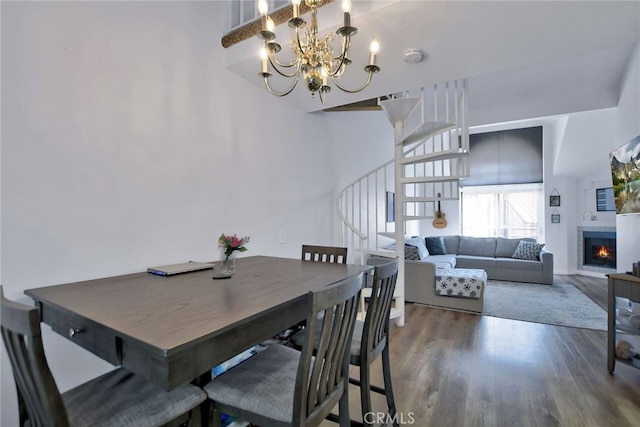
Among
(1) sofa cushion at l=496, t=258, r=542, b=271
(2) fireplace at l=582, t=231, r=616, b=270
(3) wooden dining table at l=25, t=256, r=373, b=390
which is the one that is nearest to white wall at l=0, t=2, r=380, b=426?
(3) wooden dining table at l=25, t=256, r=373, b=390

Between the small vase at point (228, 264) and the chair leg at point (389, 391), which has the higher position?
the small vase at point (228, 264)

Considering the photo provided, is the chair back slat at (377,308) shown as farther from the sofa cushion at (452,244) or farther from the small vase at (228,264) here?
the sofa cushion at (452,244)

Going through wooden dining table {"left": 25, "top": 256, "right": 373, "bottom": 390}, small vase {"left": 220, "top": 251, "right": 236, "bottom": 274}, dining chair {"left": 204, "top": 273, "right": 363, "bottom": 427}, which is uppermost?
small vase {"left": 220, "top": 251, "right": 236, "bottom": 274}

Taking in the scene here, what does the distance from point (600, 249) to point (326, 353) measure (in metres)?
7.21

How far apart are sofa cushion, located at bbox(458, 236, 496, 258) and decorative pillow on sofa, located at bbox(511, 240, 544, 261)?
47 centimetres

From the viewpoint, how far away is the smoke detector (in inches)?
79.8

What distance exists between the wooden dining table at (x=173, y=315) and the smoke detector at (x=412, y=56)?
1.58 m

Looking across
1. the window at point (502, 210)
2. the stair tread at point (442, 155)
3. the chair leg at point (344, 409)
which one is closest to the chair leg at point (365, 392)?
the chair leg at point (344, 409)

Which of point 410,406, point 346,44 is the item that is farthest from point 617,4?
point 410,406

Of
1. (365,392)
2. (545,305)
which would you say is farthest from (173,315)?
(545,305)

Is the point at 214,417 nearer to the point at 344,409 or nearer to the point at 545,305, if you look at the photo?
the point at 344,409

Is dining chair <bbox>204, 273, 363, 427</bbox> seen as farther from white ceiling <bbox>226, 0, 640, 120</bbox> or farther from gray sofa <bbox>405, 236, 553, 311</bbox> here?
gray sofa <bbox>405, 236, 553, 311</bbox>

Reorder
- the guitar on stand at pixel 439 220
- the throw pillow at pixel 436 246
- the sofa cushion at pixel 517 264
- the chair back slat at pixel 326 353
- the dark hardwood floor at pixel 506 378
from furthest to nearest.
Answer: the guitar on stand at pixel 439 220 < the throw pillow at pixel 436 246 < the sofa cushion at pixel 517 264 < the dark hardwood floor at pixel 506 378 < the chair back slat at pixel 326 353

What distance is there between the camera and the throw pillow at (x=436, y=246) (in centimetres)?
645
